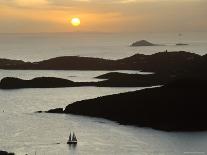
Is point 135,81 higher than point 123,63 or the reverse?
the reverse

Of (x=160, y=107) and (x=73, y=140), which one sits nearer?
(x=73, y=140)

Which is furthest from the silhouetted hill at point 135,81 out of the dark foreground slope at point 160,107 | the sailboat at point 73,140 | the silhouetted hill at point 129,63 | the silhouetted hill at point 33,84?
the sailboat at point 73,140

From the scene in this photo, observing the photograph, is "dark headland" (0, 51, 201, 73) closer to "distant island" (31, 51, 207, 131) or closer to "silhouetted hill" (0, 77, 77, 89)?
"silhouetted hill" (0, 77, 77, 89)

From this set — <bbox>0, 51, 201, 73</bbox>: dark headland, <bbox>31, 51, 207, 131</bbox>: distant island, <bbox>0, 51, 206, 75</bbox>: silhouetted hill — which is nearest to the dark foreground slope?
<bbox>31, 51, 207, 131</bbox>: distant island

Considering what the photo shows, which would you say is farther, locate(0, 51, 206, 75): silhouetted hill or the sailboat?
locate(0, 51, 206, 75): silhouetted hill

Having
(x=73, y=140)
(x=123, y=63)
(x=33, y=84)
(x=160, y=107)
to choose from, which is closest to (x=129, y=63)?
(x=123, y=63)

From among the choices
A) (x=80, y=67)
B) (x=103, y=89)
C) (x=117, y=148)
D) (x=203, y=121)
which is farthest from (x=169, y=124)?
(x=80, y=67)

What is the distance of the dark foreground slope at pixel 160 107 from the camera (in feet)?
236

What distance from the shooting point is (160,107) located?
2972 inches

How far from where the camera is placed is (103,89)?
117m

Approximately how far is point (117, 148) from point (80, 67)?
122210mm

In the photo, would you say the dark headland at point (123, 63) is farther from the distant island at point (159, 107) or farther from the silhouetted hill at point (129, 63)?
the distant island at point (159, 107)

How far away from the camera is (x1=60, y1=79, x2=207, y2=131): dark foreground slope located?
236 ft

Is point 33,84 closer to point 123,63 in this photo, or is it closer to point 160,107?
point 160,107
